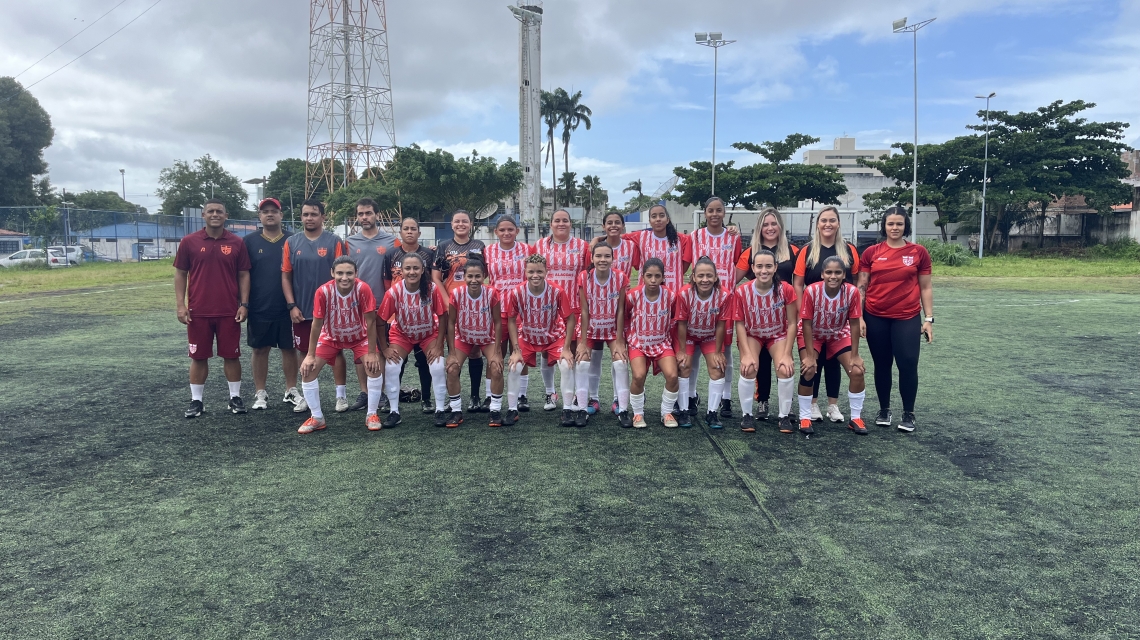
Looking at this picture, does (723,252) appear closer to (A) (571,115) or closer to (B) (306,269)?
(B) (306,269)

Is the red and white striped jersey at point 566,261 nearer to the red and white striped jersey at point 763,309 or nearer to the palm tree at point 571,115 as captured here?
the red and white striped jersey at point 763,309

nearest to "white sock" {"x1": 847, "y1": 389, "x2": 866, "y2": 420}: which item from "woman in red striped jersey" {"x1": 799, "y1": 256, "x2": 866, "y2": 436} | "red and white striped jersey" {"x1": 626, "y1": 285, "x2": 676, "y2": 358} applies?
"woman in red striped jersey" {"x1": 799, "y1": 256, "x2": 866, "y2": 436}

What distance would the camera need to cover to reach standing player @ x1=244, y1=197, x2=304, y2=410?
597cm

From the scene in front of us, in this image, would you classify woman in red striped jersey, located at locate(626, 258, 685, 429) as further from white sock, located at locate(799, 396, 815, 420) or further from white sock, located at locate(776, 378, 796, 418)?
white sock, located at locate(799, 396, 815, 420)

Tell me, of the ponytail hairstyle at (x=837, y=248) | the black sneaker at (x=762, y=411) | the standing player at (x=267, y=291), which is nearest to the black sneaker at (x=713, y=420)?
the black sneaker at (x=762, y=411)

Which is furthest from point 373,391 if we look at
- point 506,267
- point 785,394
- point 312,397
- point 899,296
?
point 899,296

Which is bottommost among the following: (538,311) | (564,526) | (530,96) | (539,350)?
(564,526)

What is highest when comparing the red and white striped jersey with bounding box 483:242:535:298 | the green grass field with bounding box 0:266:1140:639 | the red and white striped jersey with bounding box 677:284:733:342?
the red and white striped jersey with bounding box 483:242:535:298

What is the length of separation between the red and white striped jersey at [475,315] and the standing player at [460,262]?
29cm

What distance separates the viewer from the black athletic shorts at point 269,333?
600 cm

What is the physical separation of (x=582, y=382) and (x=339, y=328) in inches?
75.6

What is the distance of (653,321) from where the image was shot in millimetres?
5449

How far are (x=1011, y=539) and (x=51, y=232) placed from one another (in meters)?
29.2

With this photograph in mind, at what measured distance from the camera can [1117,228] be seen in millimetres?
35750
